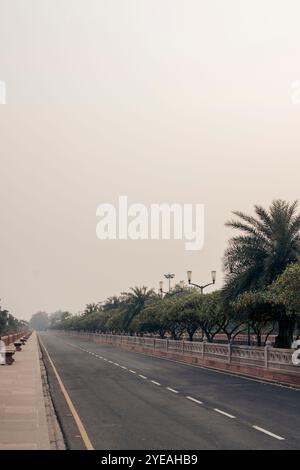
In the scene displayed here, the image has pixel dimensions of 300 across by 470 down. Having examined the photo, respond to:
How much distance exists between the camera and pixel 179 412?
18.1m

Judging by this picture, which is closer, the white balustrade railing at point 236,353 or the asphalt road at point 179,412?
the asphalt road at point 179,412

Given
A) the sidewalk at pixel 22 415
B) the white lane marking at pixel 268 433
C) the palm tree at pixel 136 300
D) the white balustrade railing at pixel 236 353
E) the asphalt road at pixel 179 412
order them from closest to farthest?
the sidewalk at pixel 22 415 → the asphalt road at pixel 179 412 → the white lane marking at pixel 268 433 → the white balustrade railing at pixel 236 353 → the palm tree at pixel 136 300

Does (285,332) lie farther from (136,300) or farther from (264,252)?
(136,300)

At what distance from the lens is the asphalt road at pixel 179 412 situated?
13.4m

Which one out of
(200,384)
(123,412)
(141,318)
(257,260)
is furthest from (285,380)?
(141,318)

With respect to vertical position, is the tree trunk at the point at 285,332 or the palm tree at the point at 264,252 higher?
the palm tree at the point at 264,252

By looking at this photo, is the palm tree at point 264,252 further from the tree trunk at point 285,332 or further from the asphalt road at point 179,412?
the asphalt road at point 179,412

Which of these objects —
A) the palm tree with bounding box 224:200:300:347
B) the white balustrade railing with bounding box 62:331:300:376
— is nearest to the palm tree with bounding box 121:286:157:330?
the white balustrade railing with bounding box 62:331:300:376

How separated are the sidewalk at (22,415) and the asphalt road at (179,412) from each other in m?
0.65

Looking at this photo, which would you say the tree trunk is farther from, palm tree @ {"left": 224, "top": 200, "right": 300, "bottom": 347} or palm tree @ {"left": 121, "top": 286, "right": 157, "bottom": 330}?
palm tree @ {"left": 121, "top": 286, "right": 157, "bottom": 330}

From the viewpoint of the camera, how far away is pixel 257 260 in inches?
1310

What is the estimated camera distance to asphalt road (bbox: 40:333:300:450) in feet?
43.9

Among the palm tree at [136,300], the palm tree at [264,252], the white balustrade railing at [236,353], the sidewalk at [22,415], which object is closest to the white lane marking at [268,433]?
the sidewalk at [22,415]
